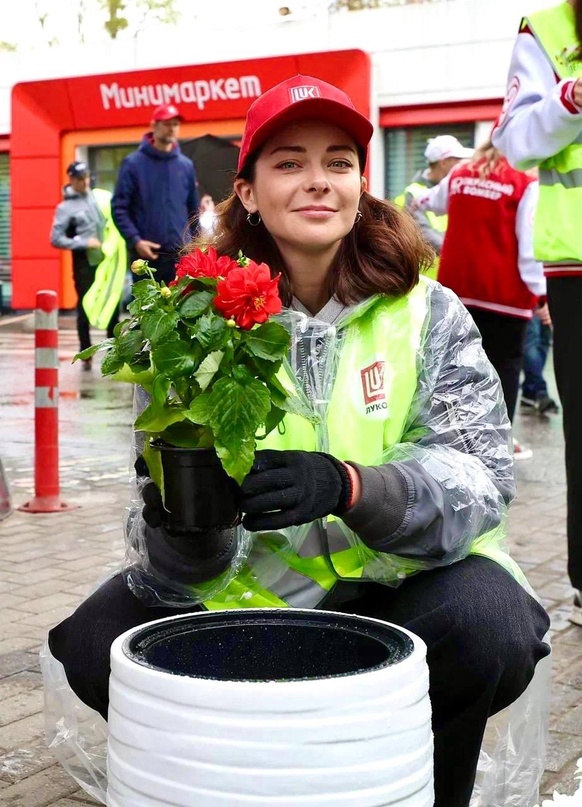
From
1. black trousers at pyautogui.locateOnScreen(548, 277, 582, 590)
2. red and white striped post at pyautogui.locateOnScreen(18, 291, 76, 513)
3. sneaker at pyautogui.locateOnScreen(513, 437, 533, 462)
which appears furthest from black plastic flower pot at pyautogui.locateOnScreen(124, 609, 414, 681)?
sneaker at pyautogui.locateOnScreen(513, 437, 533, 462)

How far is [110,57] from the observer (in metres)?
20.5

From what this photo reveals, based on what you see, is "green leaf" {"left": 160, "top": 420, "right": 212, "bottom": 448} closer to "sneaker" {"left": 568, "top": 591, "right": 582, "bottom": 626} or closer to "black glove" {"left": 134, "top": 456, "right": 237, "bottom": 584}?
"black glove" {"left": 134, "top": 456, "right": 237, "bottom": 584}

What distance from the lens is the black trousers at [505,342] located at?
576 cm

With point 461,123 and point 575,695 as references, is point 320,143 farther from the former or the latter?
Result: point 461,123

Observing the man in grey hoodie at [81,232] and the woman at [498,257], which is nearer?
the woman at [498,257]

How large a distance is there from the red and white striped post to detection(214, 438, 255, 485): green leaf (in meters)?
4.08

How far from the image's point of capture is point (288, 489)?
1.92 metres

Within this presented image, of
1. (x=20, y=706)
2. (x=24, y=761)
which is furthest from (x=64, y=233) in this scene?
(x=24, y=761)

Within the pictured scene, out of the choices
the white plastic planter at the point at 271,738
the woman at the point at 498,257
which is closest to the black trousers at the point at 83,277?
the woman at the point at 498,257

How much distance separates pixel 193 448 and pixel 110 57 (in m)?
19.7

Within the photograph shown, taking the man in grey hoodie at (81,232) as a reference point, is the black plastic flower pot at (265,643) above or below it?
below

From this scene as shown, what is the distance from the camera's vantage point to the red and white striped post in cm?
575

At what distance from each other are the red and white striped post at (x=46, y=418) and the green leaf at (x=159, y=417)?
153 inches

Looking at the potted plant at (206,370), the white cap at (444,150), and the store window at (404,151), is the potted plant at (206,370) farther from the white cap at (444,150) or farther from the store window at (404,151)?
the store window at (404,151)
